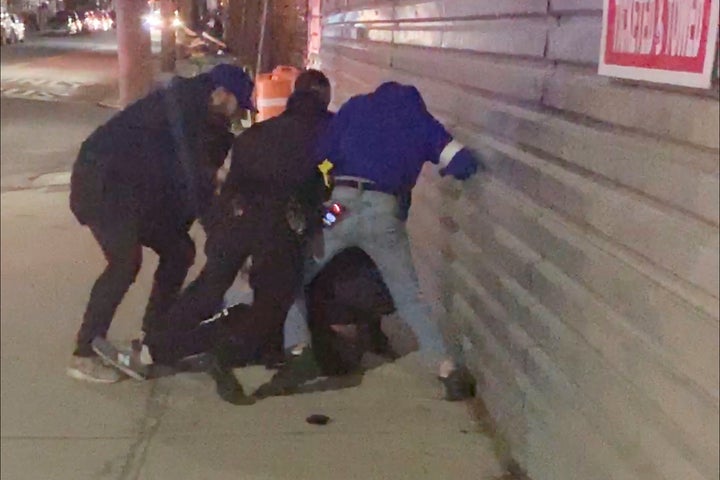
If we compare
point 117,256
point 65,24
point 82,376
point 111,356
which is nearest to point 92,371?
point 82,376

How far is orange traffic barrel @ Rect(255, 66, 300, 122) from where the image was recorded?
15.3 ft

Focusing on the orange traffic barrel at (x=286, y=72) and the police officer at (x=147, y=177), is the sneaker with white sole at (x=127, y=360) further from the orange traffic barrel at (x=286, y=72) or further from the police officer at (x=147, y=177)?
the orange traffic barrel at (x=286, y=72)

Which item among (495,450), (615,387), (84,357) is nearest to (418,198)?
(495,450)

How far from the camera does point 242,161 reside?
4.49 metres

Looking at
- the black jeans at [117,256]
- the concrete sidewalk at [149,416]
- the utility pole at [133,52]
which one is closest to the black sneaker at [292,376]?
the concrete sidewalk at [149,416]

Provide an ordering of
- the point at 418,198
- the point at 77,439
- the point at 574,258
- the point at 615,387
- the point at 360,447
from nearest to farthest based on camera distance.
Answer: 1. the point at 615,387
2. the point at 574,258
3. the point at 77,439
4. the point at 360,447
5. the point at 418,198

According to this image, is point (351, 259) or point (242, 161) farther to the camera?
point (351, 259)

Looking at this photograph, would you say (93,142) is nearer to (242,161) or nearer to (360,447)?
(242,161)

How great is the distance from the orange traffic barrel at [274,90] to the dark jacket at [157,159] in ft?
1.41

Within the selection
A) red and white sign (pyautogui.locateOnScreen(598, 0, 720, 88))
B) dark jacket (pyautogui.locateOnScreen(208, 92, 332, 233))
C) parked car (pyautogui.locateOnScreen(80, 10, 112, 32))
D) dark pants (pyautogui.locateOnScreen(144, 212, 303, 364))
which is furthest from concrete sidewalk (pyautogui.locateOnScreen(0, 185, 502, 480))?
red and white sign (pyautogui.locateOnScreen(598, 0, 720, 88))

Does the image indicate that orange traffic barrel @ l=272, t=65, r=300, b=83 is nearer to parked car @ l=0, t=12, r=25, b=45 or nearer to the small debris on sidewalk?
the small debris on sidewalk

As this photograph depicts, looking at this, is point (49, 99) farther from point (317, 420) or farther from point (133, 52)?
point (317, 420)

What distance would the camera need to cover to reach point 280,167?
455cm

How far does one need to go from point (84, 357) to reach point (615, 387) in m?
2.16
